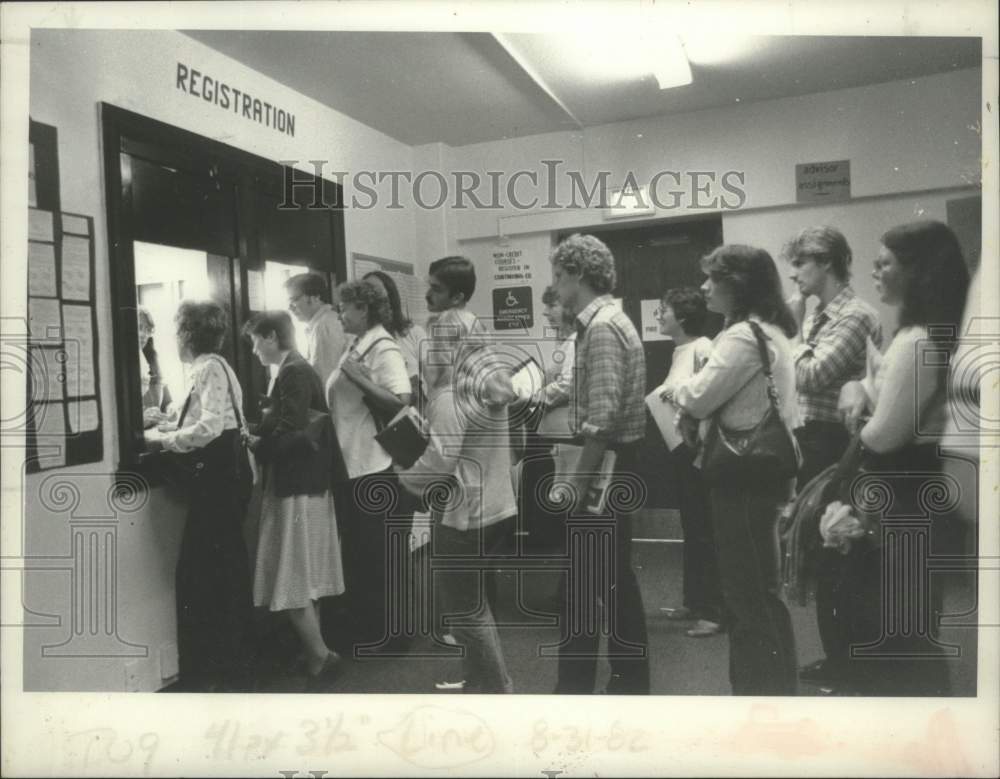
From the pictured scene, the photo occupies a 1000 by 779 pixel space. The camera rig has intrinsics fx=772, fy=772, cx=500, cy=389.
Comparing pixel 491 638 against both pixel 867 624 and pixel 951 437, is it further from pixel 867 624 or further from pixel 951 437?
pixel 951 437

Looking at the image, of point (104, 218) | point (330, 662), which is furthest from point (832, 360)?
point (104, 218)

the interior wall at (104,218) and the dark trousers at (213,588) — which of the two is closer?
the interior wall at (104,218)

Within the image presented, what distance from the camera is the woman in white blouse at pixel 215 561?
2.22 m

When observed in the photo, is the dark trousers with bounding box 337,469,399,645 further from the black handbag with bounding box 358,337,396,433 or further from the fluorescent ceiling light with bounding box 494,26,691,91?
the fluorescent ceiling light with bounding box 494,26,691,91

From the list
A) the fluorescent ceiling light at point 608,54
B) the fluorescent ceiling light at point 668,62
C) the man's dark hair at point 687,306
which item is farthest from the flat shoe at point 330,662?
the fluorescent ceiling light at point 668,62

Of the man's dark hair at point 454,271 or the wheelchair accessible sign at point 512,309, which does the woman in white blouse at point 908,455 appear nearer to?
the wheelchair accessible sign at point 512,309

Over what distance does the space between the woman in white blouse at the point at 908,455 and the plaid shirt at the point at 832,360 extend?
4 cm

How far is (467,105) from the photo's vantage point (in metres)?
2.22

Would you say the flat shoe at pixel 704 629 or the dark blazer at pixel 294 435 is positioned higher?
the dark blazer at pixel 294 435

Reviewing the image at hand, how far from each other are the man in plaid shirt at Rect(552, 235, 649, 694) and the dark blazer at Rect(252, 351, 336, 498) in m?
0.72

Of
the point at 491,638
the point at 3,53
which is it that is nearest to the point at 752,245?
the point at 491,638

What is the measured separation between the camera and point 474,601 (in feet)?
7.20

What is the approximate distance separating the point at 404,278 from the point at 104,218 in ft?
2.76

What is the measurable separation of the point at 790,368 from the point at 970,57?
39.0 inches
